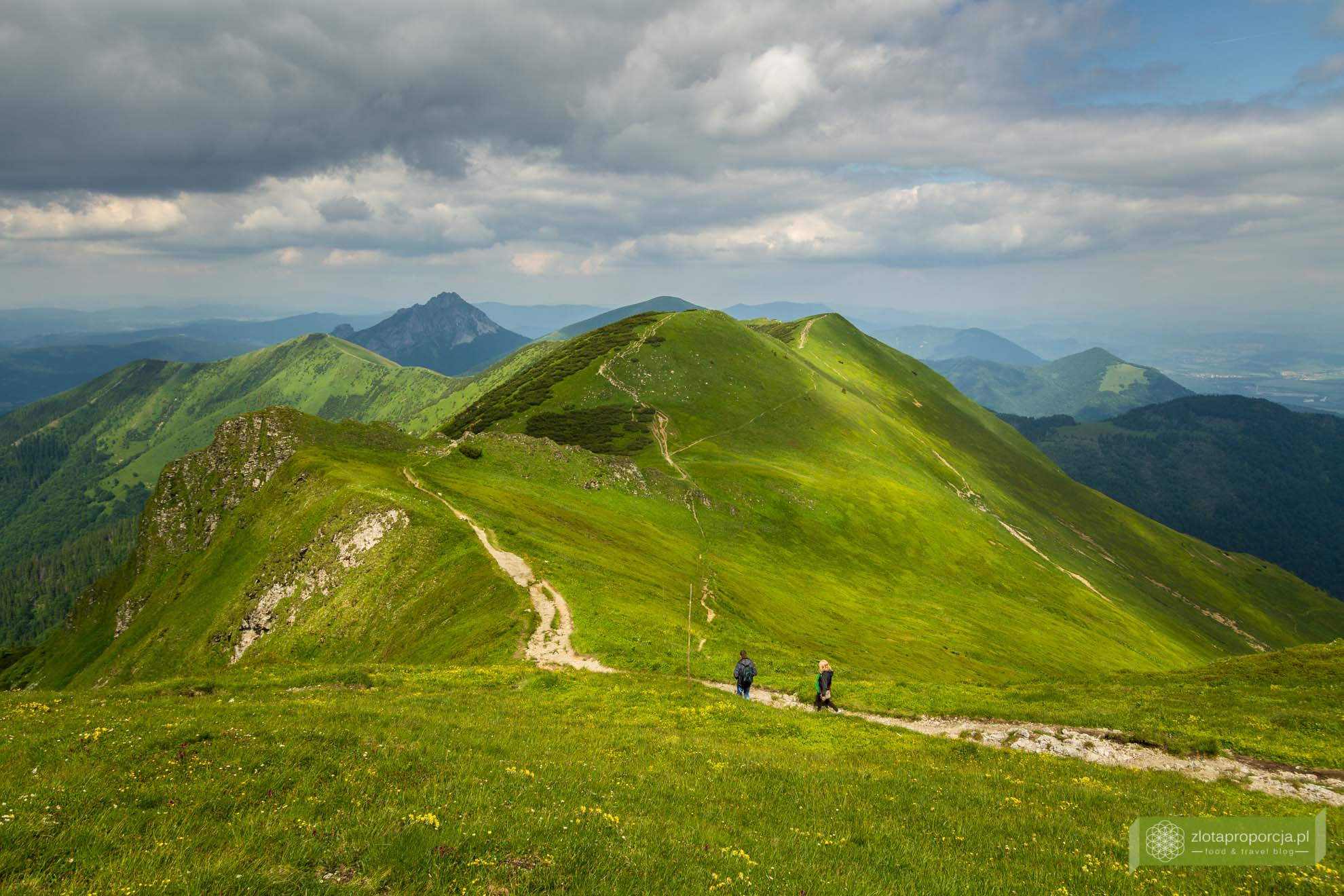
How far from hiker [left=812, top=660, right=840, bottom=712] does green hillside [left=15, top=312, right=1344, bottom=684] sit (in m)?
7.92

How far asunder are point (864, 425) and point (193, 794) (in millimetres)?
166325

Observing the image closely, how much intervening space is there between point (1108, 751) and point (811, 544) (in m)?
67.1

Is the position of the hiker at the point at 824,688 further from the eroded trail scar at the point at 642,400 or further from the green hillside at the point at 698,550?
the eroded trail scar at the point at 642,400

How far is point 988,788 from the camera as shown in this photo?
63.0 feet

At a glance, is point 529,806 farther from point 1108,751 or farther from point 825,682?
point 1108,751

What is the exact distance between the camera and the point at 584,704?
27859mm

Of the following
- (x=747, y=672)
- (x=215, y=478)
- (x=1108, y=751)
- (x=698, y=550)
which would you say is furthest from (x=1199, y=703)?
(x=215, y=478)

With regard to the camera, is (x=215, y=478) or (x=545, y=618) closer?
(x=545, y=618)

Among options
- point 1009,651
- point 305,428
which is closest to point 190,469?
point 305,428

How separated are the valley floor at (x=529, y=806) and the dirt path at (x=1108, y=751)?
1.68 metres

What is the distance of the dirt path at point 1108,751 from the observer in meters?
21.4

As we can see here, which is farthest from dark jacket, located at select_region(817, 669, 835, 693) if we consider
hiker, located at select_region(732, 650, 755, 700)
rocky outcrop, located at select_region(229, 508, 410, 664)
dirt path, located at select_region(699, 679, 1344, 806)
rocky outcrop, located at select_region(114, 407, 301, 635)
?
rocky outcrop, located at select_region(114, 407, 301, 635)

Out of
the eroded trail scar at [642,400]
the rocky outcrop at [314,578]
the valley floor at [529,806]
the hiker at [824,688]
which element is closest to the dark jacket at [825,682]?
the hiker at [824,688]

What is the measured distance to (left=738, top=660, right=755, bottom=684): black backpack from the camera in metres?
31.2
